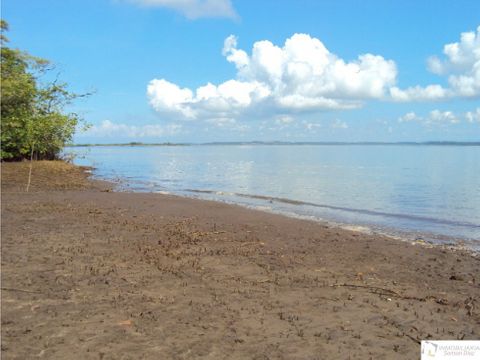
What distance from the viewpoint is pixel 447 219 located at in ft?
60.4

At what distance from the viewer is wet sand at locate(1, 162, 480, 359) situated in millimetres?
5324

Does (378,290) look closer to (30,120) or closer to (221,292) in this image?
(221,292)

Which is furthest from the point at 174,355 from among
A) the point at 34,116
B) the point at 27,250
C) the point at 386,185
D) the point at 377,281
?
the point at 34,116

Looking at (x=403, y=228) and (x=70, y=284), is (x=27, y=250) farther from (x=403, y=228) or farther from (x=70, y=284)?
(x=403, y=228)

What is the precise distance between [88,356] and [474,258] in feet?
31.2
